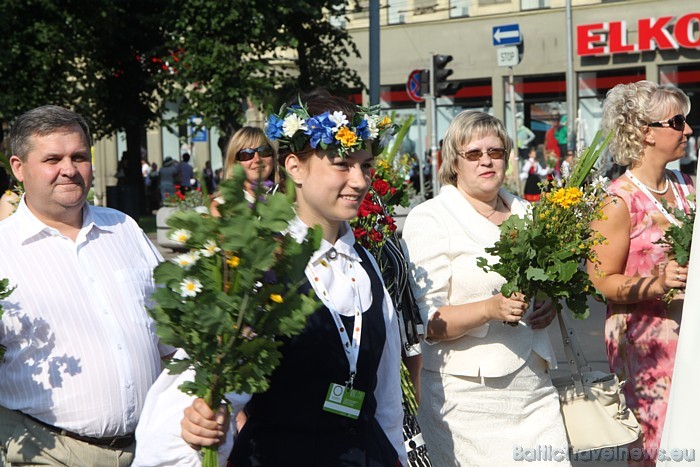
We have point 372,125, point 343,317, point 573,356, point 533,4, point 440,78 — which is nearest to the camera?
point 343,317

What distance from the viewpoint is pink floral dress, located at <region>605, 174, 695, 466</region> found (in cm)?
461

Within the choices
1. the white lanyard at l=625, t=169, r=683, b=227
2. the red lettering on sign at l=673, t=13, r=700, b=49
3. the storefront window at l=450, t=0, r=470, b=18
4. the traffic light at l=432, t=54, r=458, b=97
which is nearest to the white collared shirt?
the white lanyard at l=625, t=169, r=683, b=227

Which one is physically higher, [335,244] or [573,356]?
[335,244]

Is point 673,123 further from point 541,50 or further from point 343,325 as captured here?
point 541,50

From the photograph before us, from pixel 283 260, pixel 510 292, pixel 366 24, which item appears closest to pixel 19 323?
pixel 283 260

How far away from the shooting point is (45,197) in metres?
3.75

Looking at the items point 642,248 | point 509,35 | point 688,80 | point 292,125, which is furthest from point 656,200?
point 688,80

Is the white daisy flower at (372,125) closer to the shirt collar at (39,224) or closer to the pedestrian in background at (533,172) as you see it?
the shirt collar at (39,224)

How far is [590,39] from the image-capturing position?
31.7 meters

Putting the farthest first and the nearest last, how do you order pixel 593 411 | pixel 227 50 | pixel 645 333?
pixel 227 50 → pixel 645 333 → pixel 593 411

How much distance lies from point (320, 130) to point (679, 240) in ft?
6.40

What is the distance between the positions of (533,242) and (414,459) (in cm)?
96

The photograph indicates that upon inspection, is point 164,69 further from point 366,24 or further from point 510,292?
point 510,292

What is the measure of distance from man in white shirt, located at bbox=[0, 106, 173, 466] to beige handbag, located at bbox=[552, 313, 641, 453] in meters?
1.80
